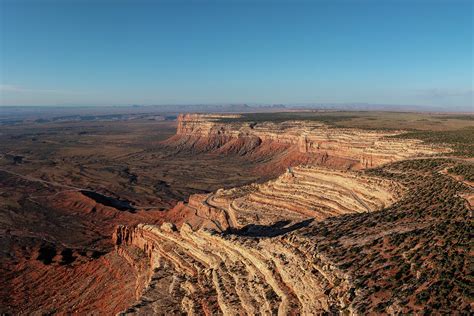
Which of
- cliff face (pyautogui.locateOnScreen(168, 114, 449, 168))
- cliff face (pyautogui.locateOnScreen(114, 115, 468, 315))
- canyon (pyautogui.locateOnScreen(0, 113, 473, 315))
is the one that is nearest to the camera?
cliff face (pyautogui.locateOnScreen(114, 115, 468, 315))

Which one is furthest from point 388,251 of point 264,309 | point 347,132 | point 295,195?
point 347,132

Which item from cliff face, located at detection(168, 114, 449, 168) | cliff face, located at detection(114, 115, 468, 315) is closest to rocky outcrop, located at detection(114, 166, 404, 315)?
cliff face, located at detection(114, 115, 468, 315)

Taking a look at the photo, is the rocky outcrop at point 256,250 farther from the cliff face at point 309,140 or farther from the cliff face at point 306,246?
the cliff face at point 309,140

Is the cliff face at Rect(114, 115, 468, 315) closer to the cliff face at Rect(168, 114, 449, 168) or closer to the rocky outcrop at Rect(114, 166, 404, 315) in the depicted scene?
the rocky outcrop at Rect(114, 166, 404, 315)

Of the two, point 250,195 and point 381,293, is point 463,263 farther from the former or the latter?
point 250,195

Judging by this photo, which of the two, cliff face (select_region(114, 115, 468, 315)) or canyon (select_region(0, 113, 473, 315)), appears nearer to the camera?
cliff face (select_region(114, 115, 468, 315))

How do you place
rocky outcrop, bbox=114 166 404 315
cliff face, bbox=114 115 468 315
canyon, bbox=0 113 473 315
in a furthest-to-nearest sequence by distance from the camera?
rocky outcrop, bbox=114 166 404 315
canyon, bbox=0 113 473 315
cliff face, bbox=114 115 468 315

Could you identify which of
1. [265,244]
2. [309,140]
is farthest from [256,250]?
[309,140]
